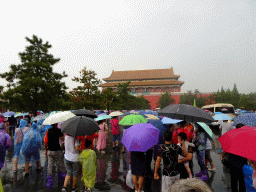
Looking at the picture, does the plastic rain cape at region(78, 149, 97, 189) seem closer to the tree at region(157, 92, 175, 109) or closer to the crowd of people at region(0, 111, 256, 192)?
the crowd of people at region(0, 111, 256, 192)

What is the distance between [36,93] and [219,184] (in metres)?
13.4

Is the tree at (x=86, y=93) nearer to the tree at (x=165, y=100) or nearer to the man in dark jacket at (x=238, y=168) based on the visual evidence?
the man in dark jacket at (x=238, y=168)

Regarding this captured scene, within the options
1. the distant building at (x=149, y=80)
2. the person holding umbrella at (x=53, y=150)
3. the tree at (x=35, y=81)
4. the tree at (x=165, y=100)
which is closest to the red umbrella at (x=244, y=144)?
the person holding umbrella at (x=53, y=150)

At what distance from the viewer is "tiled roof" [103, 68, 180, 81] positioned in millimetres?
55875

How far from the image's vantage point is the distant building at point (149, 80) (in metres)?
53.5

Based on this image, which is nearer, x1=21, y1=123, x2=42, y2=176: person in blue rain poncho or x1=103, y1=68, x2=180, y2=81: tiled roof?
x1=21, y1=123, x2=42, y2=176: person in blue rain poncho

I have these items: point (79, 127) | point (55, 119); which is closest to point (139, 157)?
point (79, 127)

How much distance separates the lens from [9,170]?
5.55 meters

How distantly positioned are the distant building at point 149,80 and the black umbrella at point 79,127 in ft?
154

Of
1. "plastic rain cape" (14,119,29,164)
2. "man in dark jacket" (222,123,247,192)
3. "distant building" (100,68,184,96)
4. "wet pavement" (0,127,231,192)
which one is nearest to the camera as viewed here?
"man in dark jacket" (222,123,247,192)

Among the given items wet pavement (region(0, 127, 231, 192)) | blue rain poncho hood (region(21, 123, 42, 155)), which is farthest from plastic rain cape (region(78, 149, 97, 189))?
blue rain poncho hood (region(21, 123, 42, 155))

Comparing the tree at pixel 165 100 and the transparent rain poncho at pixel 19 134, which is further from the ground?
the tree at pixel 165 100

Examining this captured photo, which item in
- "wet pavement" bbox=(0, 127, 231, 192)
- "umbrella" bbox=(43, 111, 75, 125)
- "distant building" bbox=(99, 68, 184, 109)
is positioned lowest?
"wet pavement" bbox=(0, 127, 231, 192)

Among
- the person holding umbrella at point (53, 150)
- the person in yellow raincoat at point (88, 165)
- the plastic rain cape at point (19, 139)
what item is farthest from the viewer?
the plastic rain cape at point (19, 139)
